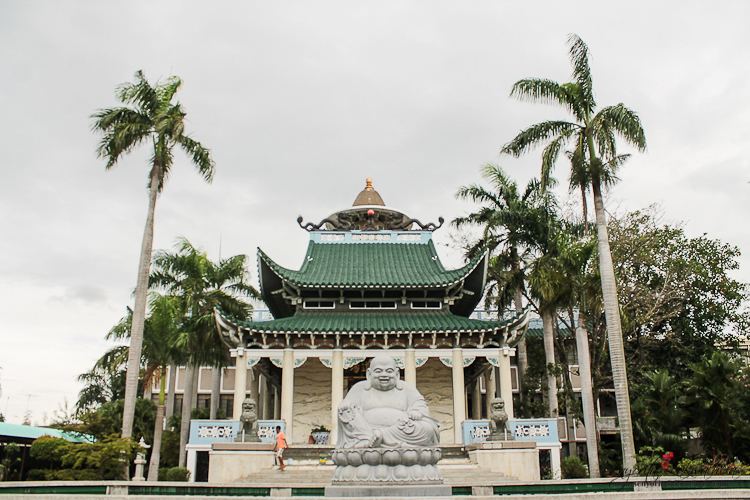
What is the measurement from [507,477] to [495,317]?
15039 millimetres

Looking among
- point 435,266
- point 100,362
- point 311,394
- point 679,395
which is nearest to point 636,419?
point 679,395

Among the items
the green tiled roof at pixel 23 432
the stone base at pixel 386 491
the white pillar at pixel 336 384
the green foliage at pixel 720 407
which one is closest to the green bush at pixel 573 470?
the green foliage at pixel 720 407

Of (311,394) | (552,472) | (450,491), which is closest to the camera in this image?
(450,491)

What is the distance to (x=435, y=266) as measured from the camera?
2766cm

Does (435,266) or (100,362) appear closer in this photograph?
(435,266)

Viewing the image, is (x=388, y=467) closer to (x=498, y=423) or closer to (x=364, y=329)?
(x=498, y=423)

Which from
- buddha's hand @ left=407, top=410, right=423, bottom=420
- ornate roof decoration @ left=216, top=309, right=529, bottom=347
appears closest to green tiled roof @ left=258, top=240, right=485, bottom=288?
ornate roof decoration @ left=216, top=309, right=529, bottom=347

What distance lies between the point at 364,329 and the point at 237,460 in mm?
6561

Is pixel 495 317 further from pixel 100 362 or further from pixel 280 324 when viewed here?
pixel 100 362

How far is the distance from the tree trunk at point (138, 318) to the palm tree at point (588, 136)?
11929 millimetres

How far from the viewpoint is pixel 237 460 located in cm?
1908

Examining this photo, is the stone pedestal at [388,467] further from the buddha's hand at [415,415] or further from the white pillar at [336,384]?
the white pillar at [336,384]

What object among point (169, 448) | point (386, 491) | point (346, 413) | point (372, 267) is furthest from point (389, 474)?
point (169, 448)

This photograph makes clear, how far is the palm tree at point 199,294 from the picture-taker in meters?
26.6
